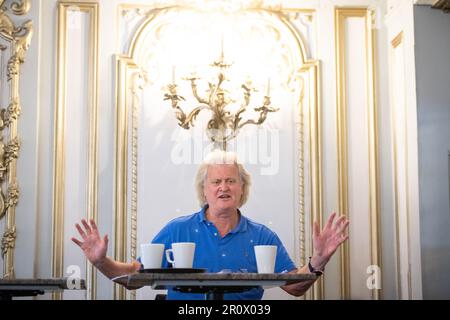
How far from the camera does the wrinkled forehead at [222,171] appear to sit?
12.2ft

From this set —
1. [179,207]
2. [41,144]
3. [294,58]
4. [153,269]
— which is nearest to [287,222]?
[179,207]

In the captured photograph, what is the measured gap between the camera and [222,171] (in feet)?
12.3

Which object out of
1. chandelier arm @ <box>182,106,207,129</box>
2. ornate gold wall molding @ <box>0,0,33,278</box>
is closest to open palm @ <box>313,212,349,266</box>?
chandelier arm @ <box>182,106,207,129</box>

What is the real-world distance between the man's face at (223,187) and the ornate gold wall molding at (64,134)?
3.13ft

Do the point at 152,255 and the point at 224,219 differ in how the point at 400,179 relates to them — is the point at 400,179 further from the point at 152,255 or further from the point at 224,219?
the point at 152,255

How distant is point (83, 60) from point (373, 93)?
5.09 feet

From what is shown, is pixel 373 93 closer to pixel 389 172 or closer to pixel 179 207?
pixel 389 172

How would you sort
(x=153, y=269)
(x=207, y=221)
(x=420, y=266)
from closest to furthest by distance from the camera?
1. (x=153, y=269)
2. (x=207, y=221)
3. (x=420, y=266)

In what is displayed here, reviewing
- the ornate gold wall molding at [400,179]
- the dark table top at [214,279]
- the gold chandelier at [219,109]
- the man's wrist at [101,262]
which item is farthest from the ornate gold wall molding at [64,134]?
the dark table top at [214,279]

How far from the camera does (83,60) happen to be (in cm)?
458

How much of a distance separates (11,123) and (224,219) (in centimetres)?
142

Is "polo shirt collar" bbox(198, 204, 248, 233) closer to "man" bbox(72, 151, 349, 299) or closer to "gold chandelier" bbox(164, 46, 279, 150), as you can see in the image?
"man" bbox(72, 151, 349, 299)

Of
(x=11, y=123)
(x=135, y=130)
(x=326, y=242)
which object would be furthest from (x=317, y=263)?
(x=11, y=123)

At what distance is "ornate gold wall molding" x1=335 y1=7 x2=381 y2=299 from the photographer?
15.0 ft
